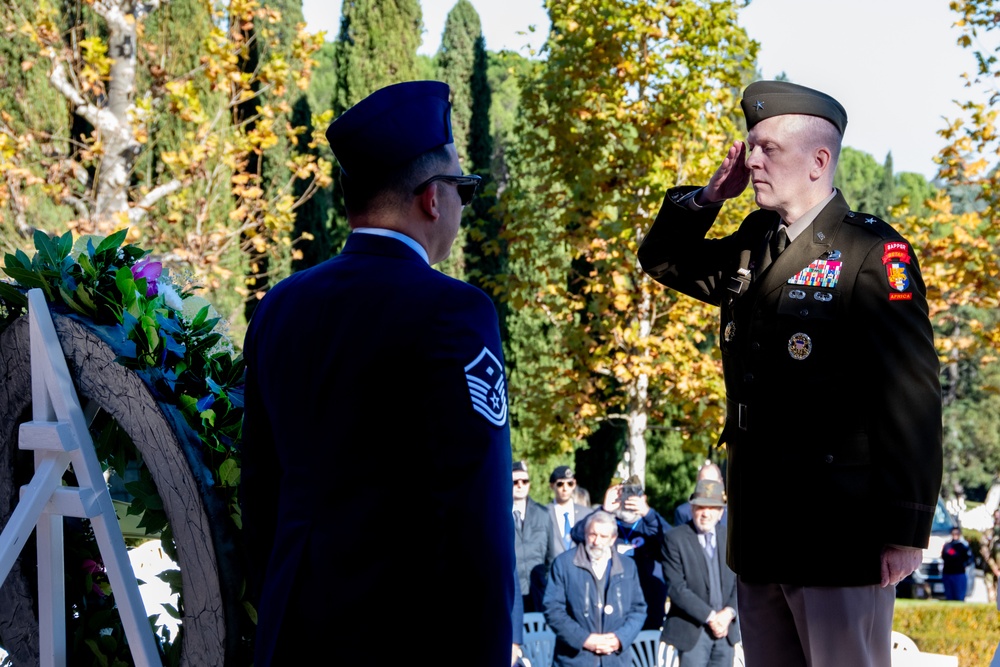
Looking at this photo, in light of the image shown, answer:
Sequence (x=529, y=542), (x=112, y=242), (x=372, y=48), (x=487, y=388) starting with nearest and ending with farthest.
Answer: (x=487, y=388)
(x=112, y=242)
(x=529, y=542)
(x=372, y=48)

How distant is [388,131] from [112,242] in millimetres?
1402

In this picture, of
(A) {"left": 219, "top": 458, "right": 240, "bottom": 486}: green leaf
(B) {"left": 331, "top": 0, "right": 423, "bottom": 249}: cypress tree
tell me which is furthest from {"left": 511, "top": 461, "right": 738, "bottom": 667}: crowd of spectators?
(B) {"left": 331, "top": 0, "right": 423, "bottom": 249}: cypress tree

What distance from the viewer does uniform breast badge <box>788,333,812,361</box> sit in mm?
2264

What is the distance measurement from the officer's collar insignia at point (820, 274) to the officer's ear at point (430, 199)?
869mm

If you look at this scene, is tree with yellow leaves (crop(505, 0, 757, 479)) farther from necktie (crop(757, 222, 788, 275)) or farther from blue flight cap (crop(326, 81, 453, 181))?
blue flight cap (crop(326, 81, 453, 181))

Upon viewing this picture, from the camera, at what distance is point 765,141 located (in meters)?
2.36

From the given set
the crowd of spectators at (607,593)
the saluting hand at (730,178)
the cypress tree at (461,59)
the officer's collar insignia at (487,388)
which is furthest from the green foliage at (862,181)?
the officer's collar insignia at (487,388)

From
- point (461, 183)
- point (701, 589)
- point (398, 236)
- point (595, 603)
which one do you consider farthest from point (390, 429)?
point (701, 589)

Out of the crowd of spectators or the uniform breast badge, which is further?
the crowd of spectators

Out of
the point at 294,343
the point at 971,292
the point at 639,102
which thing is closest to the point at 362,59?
the point at 639,102

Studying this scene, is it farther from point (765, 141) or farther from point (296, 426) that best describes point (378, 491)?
point (765, 141)

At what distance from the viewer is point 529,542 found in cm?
725

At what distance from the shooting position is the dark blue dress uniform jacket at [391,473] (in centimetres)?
172

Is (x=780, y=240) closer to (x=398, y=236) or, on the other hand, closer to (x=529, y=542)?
(x=398, y=236)
